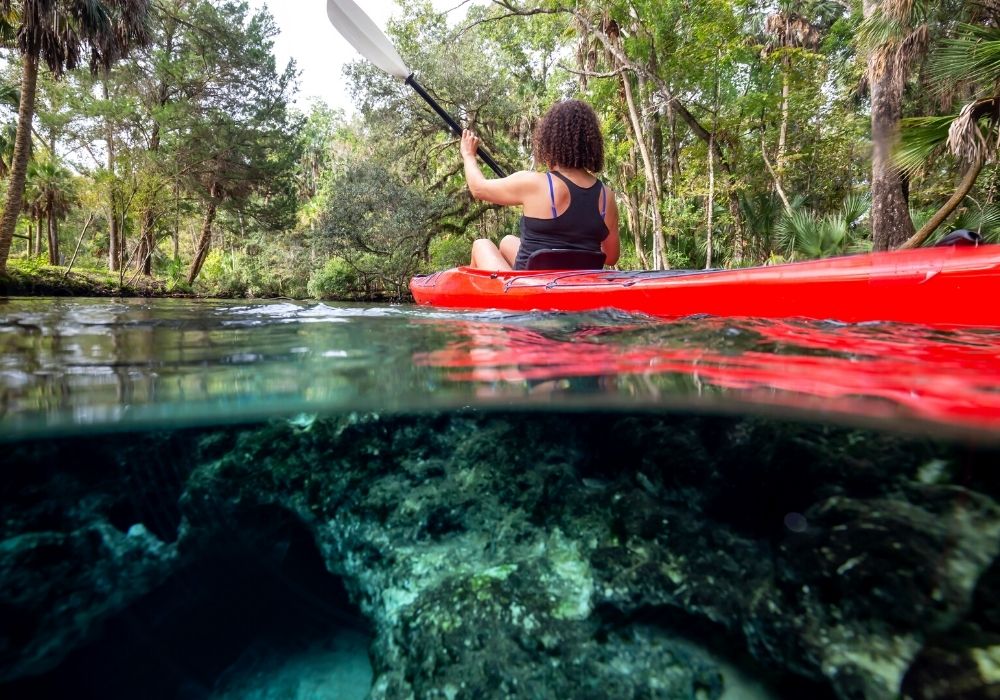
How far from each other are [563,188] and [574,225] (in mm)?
331

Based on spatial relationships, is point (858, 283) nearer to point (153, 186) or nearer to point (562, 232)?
point (562, 232)

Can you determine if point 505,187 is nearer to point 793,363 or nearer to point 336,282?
point 793,363

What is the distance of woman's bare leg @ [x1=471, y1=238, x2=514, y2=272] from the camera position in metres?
5.09

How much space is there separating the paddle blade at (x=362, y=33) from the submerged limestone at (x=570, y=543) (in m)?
5.50

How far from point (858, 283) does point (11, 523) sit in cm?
485

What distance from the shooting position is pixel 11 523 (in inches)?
108

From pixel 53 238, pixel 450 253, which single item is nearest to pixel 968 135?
pixel 450 253

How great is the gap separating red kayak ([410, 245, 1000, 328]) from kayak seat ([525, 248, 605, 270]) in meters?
0.24

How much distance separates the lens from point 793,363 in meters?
2.08

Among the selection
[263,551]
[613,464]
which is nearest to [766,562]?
[613,464]

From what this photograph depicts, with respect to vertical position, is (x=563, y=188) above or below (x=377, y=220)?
below

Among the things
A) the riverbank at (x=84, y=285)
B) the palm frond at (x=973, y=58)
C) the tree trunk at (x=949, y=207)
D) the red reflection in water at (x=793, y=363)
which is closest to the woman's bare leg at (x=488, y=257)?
the red reflection in water at (x=793, y=363)

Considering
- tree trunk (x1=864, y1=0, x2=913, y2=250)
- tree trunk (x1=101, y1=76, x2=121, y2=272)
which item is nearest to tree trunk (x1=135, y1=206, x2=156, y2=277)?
tree trunk (x1=101, y1=76, x2=121, y2=272)

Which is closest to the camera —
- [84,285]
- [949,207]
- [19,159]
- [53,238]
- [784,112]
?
[949,207]
